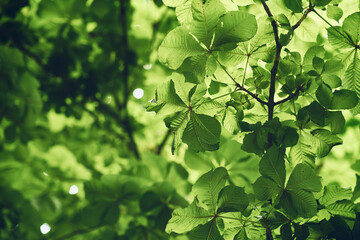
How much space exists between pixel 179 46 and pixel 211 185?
0.39m

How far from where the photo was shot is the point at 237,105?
2.74 feet

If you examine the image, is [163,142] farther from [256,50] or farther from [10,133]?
[256,50]

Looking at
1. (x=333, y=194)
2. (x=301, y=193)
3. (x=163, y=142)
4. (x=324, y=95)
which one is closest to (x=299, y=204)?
(x=301, y=193)

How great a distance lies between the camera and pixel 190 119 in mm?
824

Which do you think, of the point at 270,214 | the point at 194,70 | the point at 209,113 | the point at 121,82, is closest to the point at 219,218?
the point at 270,214

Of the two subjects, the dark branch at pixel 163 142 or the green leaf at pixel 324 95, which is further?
the dark branch at pixel 163 142

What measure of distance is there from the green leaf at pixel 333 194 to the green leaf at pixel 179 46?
1.74ft

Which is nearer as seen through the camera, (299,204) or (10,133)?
(299,204)

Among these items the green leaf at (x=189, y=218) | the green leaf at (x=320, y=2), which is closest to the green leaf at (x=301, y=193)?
the green leaf at (x=189, y=218)

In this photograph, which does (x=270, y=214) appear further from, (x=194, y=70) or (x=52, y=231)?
(x=52, y=231)

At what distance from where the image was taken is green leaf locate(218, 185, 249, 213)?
81cm

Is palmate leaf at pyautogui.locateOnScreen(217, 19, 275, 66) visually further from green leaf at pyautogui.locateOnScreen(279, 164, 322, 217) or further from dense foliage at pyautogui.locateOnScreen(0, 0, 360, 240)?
green leaf at pyautogui.locateOnScreen(279, 164, 322, 217)

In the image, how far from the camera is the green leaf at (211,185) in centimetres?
84

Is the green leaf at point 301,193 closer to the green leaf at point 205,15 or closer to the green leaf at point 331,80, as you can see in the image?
the green leaf at point 331,80
